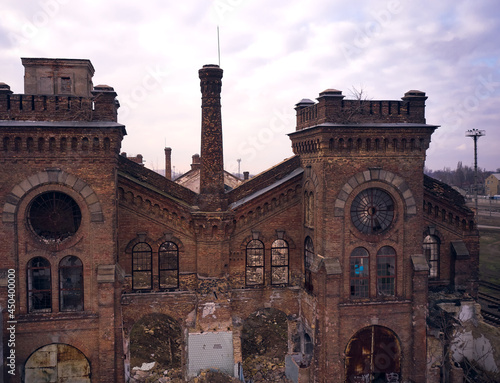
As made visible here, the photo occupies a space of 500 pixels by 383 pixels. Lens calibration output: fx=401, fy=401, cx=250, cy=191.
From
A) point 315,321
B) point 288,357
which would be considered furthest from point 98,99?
point 288,357

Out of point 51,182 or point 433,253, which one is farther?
point 433,253

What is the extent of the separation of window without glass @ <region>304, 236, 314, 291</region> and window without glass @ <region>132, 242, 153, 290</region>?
709 cm

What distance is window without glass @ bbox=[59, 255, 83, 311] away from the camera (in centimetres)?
1620

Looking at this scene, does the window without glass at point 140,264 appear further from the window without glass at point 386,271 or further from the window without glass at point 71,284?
the window without glass at point 386,271

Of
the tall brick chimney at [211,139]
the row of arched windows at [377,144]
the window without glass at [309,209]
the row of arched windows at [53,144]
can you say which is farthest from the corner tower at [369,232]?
the row of arched windows at [53,144]

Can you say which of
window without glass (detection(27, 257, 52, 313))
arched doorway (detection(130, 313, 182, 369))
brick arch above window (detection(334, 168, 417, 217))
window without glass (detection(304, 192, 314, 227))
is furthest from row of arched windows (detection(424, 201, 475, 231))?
window without glass (detection(27, 257, 52, 313))

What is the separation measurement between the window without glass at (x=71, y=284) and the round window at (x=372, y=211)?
11.7m

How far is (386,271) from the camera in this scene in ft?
58.5

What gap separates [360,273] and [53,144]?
1371cm

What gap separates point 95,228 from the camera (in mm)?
15930

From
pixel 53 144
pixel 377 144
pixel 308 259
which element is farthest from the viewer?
pixel 308 259

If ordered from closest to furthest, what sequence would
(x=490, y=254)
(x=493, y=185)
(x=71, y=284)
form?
(x=71, y=284) < (x=490, y=254) < (x=493, y=185)

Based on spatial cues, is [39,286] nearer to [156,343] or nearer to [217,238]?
[217,238]

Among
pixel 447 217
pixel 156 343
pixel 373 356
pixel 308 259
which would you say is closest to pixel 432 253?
pixel 447 217
